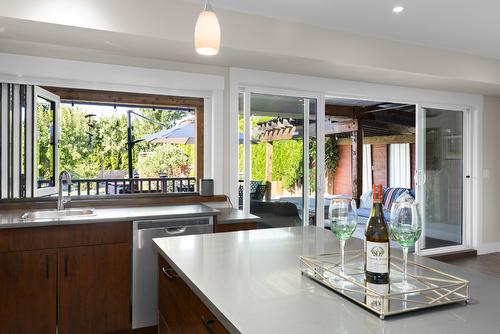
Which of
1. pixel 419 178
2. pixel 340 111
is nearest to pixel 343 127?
pixel 340 111

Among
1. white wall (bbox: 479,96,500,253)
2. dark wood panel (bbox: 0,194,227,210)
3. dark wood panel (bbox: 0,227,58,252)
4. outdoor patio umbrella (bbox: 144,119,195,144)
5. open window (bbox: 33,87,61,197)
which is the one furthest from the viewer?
white wall (bbox: 479,96,500,253)

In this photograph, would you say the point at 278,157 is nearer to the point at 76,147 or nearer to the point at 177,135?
the point at 177,135

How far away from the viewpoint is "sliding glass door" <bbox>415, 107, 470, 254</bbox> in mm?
4820

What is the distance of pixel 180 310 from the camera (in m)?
1.43

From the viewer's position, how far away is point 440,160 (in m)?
4.98

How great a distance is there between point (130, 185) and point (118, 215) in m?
1.81

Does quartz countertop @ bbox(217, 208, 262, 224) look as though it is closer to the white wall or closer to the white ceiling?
the white ceiling

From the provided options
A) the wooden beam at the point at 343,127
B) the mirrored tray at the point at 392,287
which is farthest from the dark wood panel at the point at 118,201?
the wooden beam at the point at 343,127

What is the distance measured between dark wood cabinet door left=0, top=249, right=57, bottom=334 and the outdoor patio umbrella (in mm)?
1948

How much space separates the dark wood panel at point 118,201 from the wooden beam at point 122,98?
0.90 metres

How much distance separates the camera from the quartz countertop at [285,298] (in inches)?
33.5

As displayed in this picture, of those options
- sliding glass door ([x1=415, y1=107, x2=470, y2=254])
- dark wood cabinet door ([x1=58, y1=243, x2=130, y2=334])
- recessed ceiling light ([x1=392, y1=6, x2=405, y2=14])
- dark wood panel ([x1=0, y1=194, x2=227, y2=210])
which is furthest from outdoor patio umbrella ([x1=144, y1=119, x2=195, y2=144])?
sliding glass door ([x1=415, y1=107, x2=470, y2=254])

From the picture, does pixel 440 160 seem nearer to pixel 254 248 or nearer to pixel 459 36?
pixel 459 36

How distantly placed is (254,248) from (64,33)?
2082 mm
